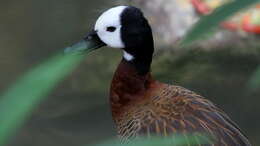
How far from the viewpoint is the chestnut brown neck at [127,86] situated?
283cm

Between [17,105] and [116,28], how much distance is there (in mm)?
2085

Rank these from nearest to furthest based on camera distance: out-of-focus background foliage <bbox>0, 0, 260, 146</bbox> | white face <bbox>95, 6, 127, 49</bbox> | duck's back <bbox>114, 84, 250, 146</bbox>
Result: 1. duck's back <bbox>114, 84, 250, 146</bbox>
2. white face <bbox>95, 6, 127, 49</bbox>
3. out-of-focus background foliage <bbox>0, 0, 260, 146</bbox>

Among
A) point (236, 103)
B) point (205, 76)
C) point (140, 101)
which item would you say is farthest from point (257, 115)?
point (140, 101)

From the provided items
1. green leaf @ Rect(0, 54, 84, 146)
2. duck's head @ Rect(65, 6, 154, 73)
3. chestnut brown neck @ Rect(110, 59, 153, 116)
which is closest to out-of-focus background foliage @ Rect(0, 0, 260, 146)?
chestnut brown neck @ Rect(110, 59, 153, 116)

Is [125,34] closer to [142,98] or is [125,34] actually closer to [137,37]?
[137,37]

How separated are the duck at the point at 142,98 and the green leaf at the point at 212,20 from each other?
5.78ft

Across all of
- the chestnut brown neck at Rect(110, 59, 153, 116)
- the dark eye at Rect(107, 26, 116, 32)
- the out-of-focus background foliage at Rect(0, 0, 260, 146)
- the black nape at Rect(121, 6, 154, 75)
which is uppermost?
the out-of-focus background foliage at Rect(0, 0, 260, 146)

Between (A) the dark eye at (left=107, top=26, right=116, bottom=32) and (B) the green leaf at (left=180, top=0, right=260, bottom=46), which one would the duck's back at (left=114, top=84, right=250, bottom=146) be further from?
(B) the green leaf at (left=180, top=0, right=260, bottom=46)

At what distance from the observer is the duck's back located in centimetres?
252

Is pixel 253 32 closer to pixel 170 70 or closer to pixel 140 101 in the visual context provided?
pixel 170 70

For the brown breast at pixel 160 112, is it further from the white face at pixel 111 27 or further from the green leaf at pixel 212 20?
the green leaf at pixel 212 20

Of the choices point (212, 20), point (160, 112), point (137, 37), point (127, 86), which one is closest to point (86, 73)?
point (127, 86)

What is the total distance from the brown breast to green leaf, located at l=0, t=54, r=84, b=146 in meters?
1.79

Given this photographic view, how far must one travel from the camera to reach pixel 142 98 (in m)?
2.79
